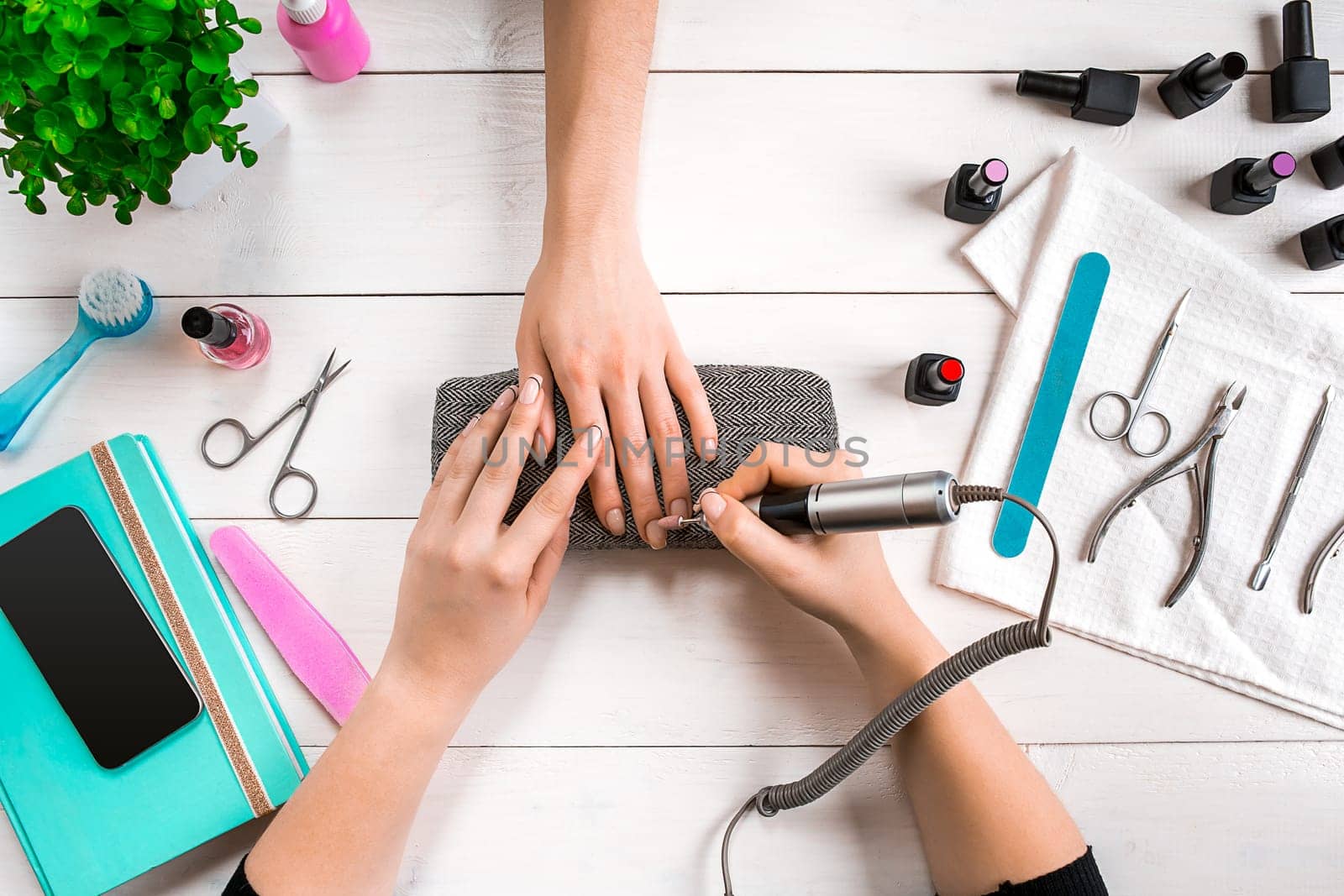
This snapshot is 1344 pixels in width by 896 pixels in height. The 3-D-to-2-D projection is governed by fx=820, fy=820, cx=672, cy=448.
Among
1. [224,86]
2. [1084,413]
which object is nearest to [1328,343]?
[1084,413]

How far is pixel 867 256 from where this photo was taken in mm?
846

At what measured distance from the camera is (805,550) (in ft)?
2.30

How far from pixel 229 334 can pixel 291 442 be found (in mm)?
118

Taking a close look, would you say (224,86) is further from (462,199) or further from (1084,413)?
(1084,413)

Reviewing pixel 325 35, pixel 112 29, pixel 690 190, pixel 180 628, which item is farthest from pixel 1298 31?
pixel 180 628

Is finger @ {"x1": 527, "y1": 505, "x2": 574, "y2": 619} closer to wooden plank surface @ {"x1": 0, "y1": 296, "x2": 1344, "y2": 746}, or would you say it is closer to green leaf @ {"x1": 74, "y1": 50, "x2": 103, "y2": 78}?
wooden plank surface @ {"x1": 0, "y1": 296, "x2": 1344, "y2": 746}

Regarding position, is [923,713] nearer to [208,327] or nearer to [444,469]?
[444,469]

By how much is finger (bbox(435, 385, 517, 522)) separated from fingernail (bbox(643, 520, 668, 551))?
15cm

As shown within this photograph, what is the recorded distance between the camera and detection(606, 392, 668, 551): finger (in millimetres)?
718

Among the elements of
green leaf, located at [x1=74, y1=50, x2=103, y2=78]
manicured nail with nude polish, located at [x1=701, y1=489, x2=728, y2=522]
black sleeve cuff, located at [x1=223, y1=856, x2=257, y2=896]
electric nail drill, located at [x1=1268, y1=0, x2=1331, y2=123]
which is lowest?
black sleeve cuff, located at [x1=223, y1=856, x2=257, y2=896]

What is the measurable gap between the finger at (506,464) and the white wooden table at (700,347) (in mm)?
154

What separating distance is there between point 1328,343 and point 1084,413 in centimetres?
25

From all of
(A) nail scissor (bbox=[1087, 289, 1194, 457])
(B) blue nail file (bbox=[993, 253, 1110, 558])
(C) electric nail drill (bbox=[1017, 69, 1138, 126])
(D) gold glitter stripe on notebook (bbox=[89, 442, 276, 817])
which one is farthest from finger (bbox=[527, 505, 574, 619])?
(C) electric nail drill (bbox=[1017, 69, 1138, 126])

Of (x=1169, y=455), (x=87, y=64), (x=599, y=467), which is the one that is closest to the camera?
(x=87, y=64)
